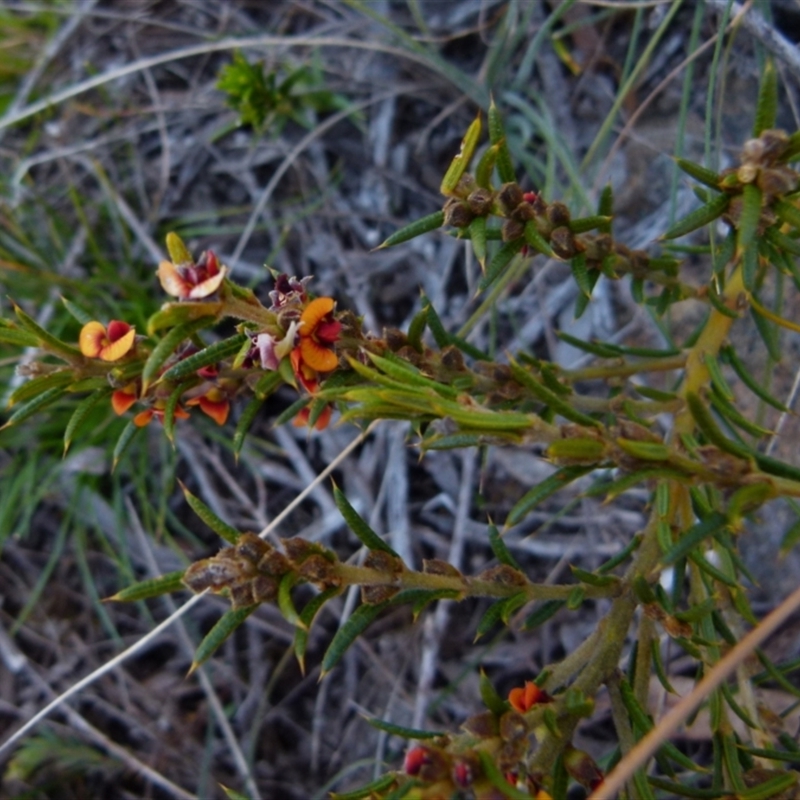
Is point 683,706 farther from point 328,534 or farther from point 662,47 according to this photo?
point 662,47

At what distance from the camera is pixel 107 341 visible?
1.33m

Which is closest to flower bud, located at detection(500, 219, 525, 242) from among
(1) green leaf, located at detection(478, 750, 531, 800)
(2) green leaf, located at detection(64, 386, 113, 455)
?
(2) green leaf, located at detection(64, 386, 113, 455)

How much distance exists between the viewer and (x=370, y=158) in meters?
3.09

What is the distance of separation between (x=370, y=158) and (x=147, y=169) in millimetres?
1011

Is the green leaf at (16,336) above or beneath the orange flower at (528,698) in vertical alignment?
beneath

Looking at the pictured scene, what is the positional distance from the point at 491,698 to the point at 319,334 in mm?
625

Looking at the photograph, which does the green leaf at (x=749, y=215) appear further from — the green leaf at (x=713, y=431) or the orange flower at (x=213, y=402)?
the orange flower at (x=213, y=402)

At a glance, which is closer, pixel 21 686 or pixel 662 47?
pixel 662 47

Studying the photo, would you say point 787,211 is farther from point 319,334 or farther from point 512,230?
point 319,334

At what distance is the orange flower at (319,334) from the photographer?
121 centimetres

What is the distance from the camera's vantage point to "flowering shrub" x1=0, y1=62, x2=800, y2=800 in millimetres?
1169

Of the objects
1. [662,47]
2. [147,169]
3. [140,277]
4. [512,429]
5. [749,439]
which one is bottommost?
[140,277]

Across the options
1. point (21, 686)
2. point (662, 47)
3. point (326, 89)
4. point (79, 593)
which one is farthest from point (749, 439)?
point (21, 686)

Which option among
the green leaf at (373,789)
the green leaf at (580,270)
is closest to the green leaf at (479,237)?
the green leaf at (580,270)
